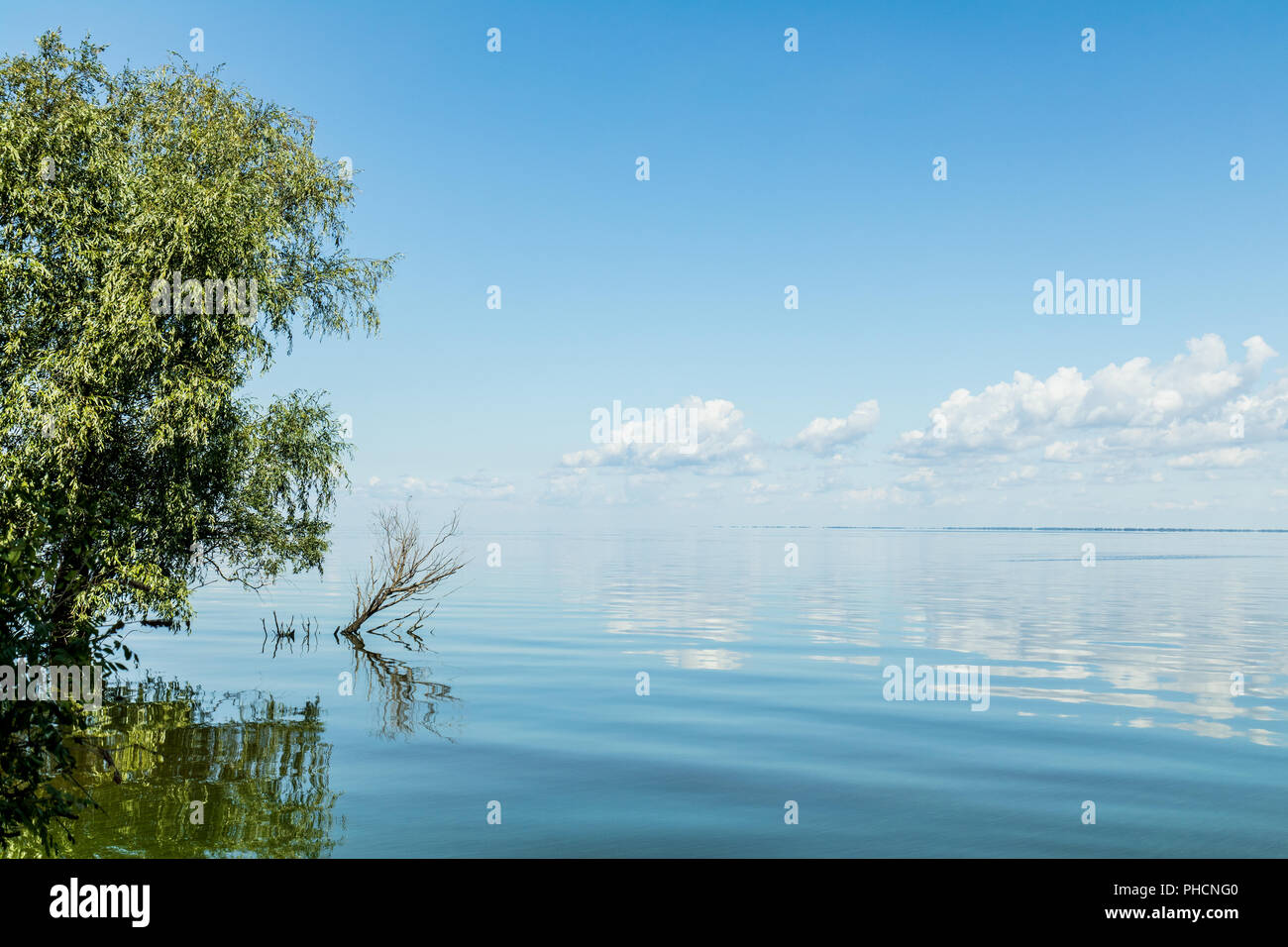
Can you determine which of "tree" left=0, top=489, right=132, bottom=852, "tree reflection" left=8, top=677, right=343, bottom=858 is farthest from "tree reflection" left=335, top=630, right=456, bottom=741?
"tree" left=0, top=489, right=132, bottom=852

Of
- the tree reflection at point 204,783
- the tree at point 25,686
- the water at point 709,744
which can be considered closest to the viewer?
the tree at point 25,686

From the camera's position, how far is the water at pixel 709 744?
48.7ft

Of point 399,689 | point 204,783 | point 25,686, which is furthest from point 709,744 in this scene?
point 25,686

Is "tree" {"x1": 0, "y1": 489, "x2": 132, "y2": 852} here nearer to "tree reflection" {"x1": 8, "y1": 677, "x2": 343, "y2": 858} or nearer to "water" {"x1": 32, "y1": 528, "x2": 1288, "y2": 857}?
"tree reflection" {"x1": 8, "y1": 677, "x2": 343, "y2": 858}

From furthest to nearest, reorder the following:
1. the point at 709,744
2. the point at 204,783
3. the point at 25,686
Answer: the point at 709,744 → the point at 204,783 → the point at 25,686

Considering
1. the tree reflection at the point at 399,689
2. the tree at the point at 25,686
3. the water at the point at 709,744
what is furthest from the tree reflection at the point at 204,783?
the tree reflection at the point at 399,689

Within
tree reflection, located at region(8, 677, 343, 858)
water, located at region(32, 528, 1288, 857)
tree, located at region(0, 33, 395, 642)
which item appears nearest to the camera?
tree reflection, located at region(8, 677, 343, 858)

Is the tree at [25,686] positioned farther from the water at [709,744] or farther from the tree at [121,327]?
the tree at [121,327]

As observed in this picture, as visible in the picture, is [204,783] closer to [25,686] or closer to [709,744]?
[25,686]

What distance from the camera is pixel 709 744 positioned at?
68.4 feet

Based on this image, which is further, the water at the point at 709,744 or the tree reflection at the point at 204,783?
the water at the point at 709,744

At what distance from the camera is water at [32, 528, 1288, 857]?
1485 centimetres
